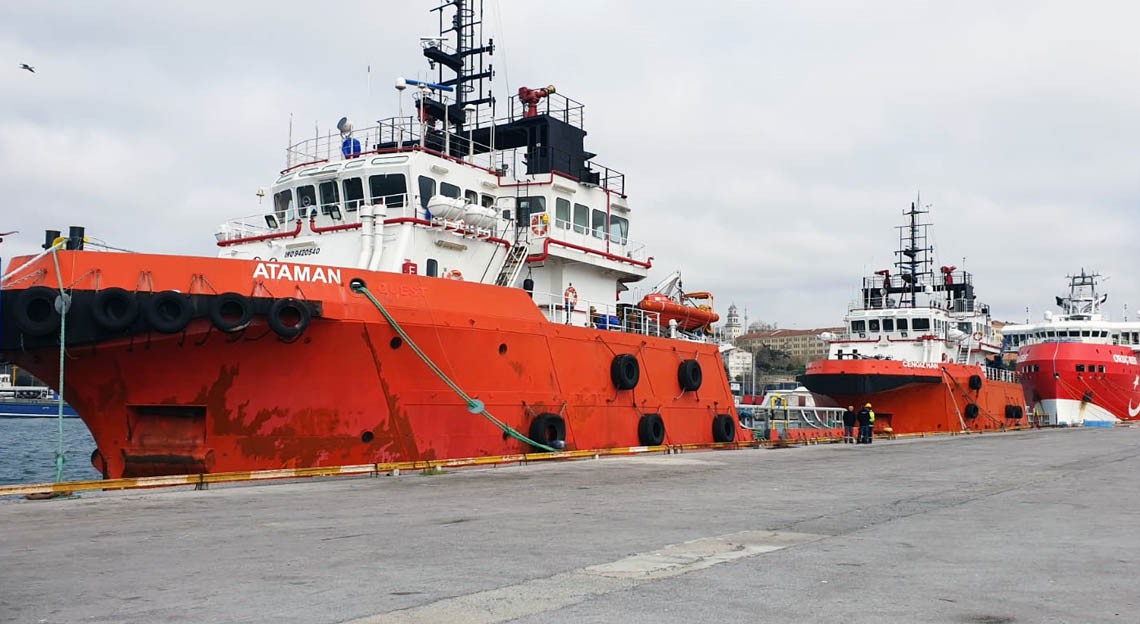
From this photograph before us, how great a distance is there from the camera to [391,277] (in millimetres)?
14312

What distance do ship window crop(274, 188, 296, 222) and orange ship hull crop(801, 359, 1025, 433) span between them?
67.8 feet

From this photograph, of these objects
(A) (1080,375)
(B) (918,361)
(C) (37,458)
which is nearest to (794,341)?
(A) (1080,375)

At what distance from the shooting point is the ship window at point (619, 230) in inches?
856

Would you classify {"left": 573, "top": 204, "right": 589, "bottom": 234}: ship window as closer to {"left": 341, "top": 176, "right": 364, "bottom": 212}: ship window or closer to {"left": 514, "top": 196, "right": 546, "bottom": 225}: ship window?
{"left": 514, "top": 196, "right": 546, "bottom": 225}: ship window

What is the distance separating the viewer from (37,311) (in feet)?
39.3

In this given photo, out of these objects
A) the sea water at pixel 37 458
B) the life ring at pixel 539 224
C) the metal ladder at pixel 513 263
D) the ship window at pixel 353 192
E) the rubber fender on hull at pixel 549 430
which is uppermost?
the ship window at pixel 353 192

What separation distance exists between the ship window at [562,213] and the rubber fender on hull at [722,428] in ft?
19.7

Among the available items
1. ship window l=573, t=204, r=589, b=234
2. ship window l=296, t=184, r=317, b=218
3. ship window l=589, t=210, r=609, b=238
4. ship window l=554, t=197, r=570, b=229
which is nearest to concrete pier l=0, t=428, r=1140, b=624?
ship window l=296, t=184, r=317, b=218

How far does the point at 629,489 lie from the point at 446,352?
14.3 feet

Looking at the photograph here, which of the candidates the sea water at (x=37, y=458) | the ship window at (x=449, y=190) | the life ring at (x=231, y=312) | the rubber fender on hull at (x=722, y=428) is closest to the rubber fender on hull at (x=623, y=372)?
the rubber fender on hull at (x=722, y=428)

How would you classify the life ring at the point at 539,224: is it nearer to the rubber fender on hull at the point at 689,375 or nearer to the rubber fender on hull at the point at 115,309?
the rubber fender on hull at the point at 689,375

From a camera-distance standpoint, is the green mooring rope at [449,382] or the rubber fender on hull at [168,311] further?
the green mooring rope at [449,382]

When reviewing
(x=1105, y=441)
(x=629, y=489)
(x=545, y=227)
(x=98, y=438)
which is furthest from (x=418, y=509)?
(x=1105, y=441)

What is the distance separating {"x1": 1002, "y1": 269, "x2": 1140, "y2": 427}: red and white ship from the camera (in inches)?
1751
